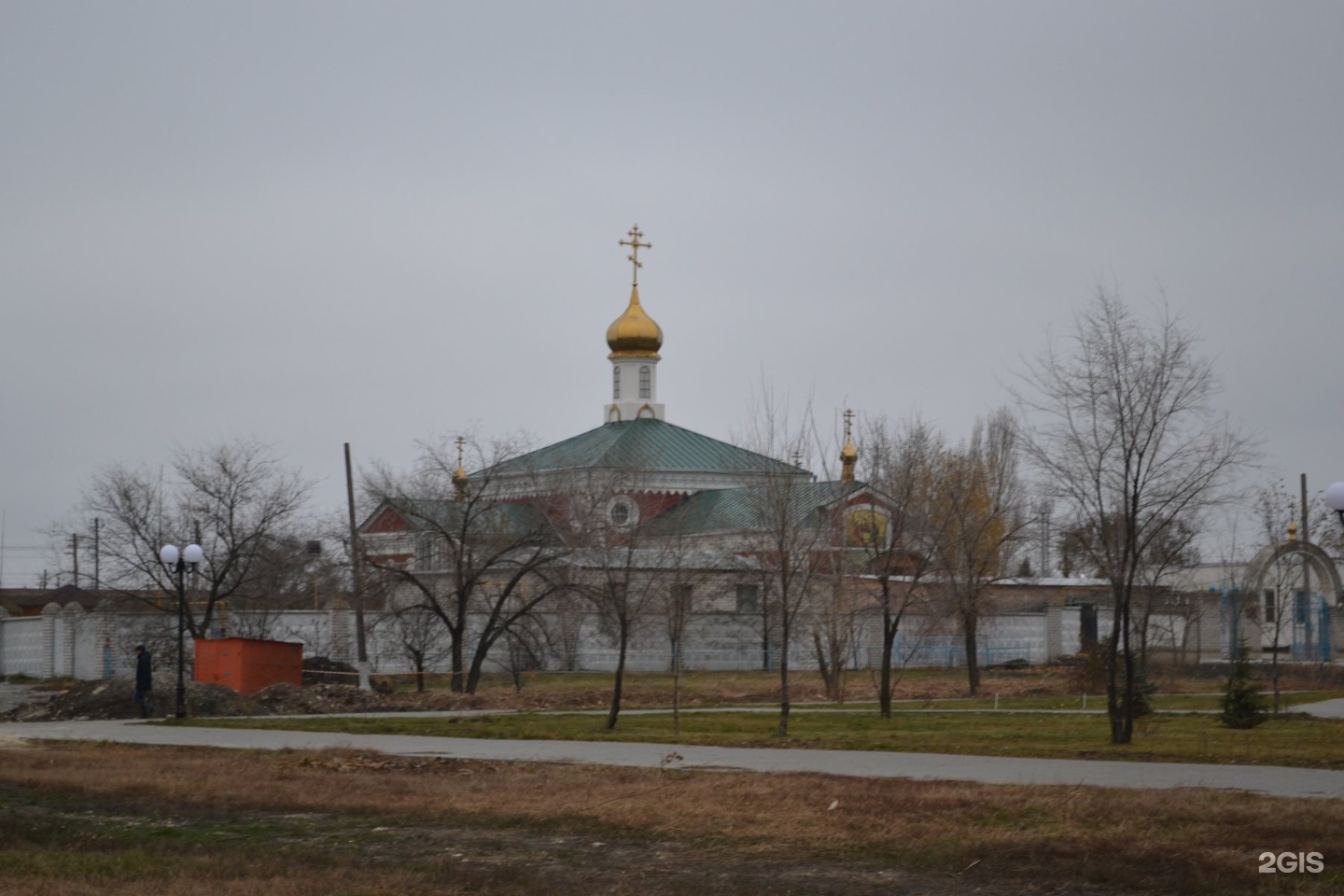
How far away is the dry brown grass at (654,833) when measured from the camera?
9.70m

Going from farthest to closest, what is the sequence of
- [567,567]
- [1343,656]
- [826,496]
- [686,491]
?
1. [686,491]
2. [1343,656]
3. [567,567]
4. [826,496]

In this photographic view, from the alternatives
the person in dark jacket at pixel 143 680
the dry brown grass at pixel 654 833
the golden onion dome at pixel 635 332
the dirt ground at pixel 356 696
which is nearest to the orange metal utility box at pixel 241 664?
the dirt ground at pixel 356 696

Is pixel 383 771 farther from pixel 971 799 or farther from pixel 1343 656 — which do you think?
pixel 1343 656

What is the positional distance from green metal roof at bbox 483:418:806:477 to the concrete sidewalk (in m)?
36.9

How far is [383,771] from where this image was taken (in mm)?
17125

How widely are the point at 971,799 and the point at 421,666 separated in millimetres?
31320

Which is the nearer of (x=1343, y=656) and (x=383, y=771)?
(x=383, y=771)

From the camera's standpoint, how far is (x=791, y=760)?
18.6 m

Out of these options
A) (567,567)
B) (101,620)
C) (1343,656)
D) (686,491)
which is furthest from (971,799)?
(686,491)

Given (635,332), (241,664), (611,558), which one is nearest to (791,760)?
(241,664)

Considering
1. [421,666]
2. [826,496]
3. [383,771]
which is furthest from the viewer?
[421,666]

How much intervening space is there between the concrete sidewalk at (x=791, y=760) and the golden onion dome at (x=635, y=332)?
155ft

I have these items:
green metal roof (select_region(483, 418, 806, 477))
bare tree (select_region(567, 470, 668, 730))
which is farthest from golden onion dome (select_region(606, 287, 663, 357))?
bare tree (select_region(567, 470, 668, 730))

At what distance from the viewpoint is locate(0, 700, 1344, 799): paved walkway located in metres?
15.1
